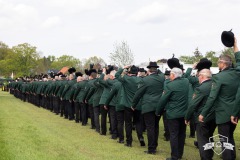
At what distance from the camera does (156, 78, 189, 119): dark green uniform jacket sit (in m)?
9.59

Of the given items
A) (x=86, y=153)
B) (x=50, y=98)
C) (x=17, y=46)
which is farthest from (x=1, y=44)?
(x=86, y=153)

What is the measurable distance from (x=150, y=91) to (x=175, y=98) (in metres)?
1.45

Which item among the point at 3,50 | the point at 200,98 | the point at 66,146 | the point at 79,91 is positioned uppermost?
the point at 3,50

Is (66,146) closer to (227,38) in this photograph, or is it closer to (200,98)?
(200,98)

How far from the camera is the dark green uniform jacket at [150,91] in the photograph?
10883 mm

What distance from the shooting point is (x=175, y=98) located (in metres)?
9.66

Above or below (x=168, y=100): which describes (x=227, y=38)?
above

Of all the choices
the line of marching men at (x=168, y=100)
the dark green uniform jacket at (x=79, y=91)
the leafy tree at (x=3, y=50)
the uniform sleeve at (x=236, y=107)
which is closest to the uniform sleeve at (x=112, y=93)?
the line of marching men at (x=168, y=100)

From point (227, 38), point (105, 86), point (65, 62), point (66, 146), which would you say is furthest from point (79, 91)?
point (65, 62)

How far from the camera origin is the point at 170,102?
9.77 meters

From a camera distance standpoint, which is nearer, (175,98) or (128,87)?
(175,98)

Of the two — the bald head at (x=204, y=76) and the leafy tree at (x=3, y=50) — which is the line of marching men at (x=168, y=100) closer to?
the bald head at (x=204, y=76)

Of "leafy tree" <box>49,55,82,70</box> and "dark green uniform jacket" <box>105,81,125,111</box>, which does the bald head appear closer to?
"dark green uniform jacket" <box>105,81,125,111</box>

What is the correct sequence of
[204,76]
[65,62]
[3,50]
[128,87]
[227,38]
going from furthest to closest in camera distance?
[65,62], [3,50], [128,87], [204,76], [227,38]
